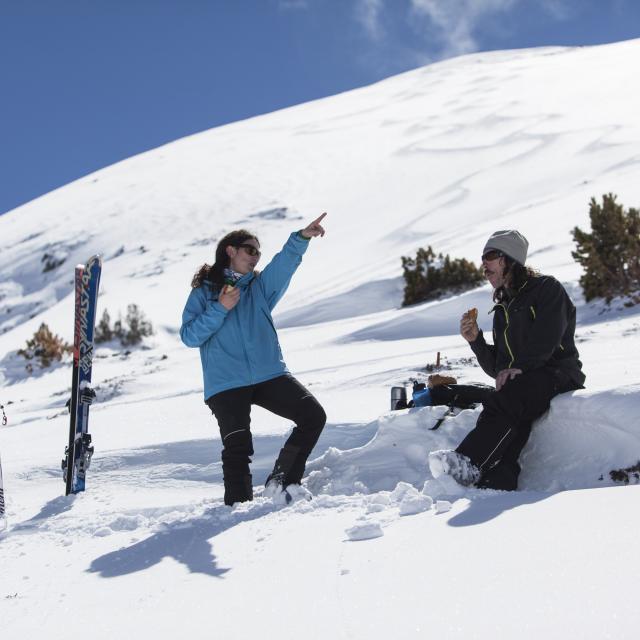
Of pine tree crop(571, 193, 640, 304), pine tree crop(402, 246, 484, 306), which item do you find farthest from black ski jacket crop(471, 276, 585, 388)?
pine tree crop(402, 246, 484, 306)

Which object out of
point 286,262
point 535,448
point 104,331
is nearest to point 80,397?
point 286,262

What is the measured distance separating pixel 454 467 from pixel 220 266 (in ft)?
5.43

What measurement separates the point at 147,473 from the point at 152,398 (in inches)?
140

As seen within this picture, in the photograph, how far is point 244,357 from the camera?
3943 mm

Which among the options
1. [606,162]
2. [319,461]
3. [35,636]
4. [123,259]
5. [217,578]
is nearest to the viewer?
[35,636]

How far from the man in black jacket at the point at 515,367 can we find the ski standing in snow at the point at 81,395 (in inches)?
90.2

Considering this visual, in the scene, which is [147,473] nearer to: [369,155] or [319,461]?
[319,461]

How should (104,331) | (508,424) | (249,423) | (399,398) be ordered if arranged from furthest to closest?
(104,331)
(399,398)
(249,423)
(508,424)

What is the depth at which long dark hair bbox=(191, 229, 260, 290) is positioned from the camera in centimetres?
404

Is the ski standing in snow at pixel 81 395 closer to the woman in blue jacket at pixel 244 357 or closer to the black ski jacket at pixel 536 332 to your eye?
the woman in blue jacket at pixel 244 357

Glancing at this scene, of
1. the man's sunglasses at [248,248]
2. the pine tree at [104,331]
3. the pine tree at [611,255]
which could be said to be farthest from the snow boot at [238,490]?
the pine tree at [104,331]

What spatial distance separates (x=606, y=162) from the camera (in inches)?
925

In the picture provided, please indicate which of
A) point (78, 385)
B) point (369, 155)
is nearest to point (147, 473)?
point (78, 385)

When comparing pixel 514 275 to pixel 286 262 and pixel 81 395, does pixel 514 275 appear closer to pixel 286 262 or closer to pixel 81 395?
pixel 286 262
